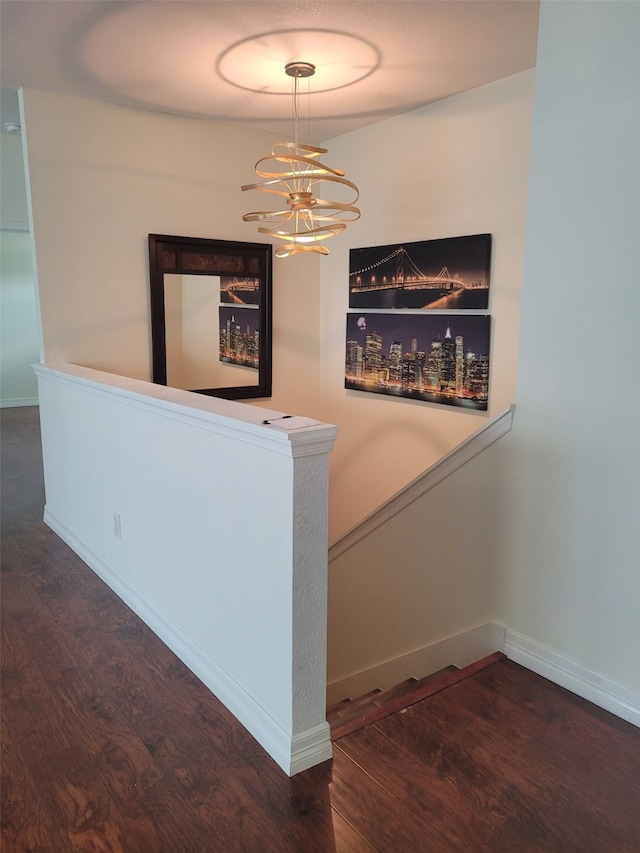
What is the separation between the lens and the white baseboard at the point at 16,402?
8688 millimetres

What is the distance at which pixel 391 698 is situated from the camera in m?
3.23

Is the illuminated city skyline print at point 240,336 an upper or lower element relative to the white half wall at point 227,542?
upper

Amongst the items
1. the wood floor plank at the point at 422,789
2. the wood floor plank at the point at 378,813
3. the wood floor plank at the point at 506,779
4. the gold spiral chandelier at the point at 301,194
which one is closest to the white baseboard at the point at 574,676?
the wood floor plank at the point at 506,779

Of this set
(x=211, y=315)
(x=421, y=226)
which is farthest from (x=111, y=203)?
(x=421, y=226)

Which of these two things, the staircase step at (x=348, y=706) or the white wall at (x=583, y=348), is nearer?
the white wall at (x=583, y=348)

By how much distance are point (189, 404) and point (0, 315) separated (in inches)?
291

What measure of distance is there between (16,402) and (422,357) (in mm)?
6645

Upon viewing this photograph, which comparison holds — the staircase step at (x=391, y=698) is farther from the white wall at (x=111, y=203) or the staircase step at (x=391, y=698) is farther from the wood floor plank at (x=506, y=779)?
the white wall at (x=111, y=203)

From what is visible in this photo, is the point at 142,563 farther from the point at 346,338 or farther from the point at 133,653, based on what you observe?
the point at 346,338

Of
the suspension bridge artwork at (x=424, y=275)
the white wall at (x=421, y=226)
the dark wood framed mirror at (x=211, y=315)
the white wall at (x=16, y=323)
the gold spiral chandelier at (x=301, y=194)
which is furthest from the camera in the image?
the white wall at (x=16, y=323)

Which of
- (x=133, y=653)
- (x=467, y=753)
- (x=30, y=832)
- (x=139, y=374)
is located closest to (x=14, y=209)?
(x=139, y=374)

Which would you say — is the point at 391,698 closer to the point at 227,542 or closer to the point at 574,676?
the point at 574,676

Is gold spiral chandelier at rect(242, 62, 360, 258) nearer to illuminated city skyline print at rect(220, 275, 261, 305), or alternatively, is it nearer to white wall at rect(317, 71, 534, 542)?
white wall at rect(317, 71, 534, 542)

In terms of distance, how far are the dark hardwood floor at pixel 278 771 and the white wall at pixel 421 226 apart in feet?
6.59
